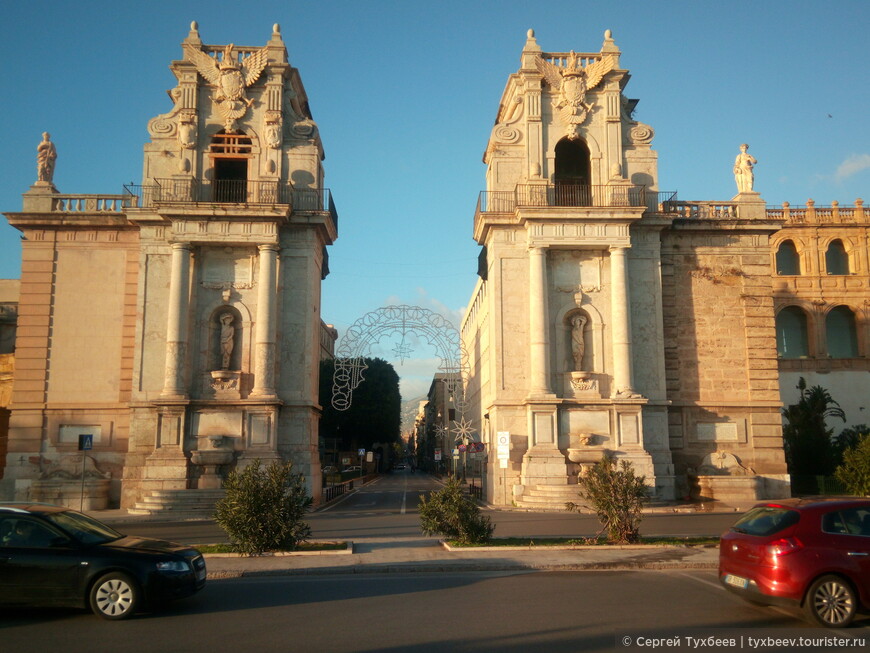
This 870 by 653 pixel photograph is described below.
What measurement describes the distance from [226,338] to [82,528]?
1870 centimetres

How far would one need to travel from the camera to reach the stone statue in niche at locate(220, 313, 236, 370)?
28719mm

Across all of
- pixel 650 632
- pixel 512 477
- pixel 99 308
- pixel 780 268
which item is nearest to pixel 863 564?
pixel 650 632

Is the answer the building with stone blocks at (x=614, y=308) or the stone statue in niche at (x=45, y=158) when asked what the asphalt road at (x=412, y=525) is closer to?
the building with stone blocks at (x=614, y=308)

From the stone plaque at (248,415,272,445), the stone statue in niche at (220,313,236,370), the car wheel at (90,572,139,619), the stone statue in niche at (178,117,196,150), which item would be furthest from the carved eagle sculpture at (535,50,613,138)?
the car wheel at (90,572,139,619)

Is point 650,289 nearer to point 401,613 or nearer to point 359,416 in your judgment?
point 401,613

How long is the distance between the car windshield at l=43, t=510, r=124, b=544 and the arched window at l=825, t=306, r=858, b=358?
156 feet

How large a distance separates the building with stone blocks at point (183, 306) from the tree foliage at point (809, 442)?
2171 centimetres

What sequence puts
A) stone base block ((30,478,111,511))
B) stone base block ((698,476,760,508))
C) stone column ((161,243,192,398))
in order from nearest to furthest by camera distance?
stone base block ((30,478,111,511)), stone column ((161,243,192,398)), stone base block ((698,476,760,508))

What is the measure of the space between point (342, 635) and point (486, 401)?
2481cm

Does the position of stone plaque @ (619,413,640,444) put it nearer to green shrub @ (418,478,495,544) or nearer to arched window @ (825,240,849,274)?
green shrub @ (418,478,495,544)

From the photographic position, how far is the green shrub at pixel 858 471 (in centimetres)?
2312

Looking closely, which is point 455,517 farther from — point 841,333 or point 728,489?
point 841,333

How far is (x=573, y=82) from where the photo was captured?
3092 cm

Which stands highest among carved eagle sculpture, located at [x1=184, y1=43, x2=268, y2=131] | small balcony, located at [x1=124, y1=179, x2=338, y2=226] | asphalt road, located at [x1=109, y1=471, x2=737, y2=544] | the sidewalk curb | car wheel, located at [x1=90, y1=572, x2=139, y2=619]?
carved eagle sculpture, located at [x1=184, y1=43, x2=268, y2=131]
